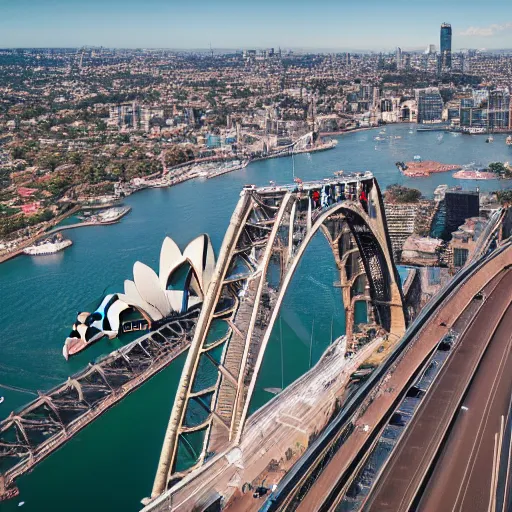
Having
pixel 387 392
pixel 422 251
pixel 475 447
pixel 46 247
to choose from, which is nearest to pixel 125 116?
pixel 46 247

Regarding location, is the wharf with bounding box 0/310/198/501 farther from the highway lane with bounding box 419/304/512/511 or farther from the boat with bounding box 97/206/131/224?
the boat with bounding box 97/206/131/224

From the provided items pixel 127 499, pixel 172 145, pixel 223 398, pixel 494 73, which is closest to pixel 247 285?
pixel 223 398

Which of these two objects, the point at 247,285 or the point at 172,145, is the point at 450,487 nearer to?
the point at 247,285

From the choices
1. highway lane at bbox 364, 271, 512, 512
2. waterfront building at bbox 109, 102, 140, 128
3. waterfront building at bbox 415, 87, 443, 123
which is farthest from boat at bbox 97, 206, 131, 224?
waterfront building at bbox 415, 87, 443, 123

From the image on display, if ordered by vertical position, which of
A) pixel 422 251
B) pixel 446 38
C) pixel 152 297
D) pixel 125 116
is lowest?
pixel 422 251

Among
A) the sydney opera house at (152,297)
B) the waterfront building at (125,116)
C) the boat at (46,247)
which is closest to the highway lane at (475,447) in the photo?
the sydney opera house at (152,297)

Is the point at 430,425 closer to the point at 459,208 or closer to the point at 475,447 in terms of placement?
the point at 475,447

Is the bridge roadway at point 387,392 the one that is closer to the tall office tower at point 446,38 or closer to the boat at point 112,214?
the boat at point 112,214
